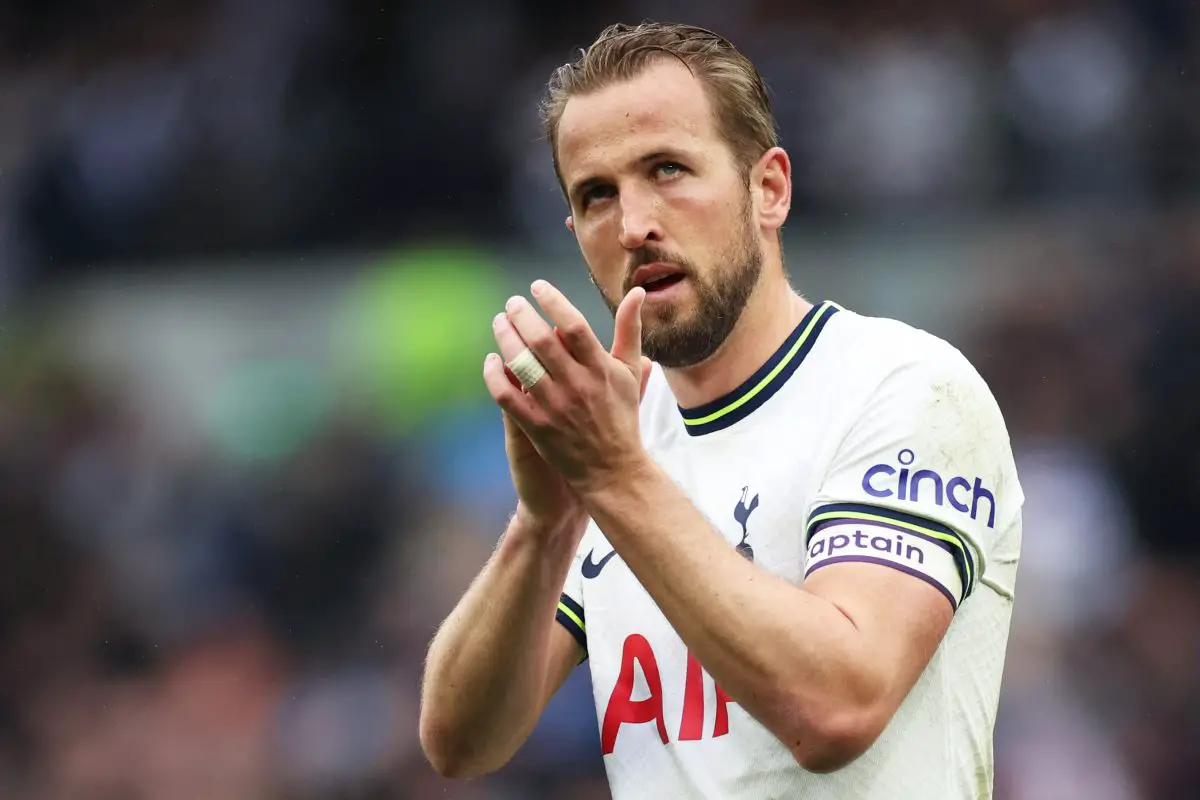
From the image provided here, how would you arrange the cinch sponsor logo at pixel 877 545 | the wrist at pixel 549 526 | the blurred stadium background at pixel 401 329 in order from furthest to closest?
1. the blurred stadium background at pixel 401 329
2. the wrist at pixel 549 526
3. the cinch sponsor logo at pixel 877 545

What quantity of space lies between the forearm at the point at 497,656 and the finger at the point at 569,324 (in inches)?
A: 19.5

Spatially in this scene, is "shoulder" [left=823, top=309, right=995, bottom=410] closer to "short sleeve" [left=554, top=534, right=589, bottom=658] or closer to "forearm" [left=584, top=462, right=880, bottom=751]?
"forearm" [left=584, top=462, right=880, bottom=751]

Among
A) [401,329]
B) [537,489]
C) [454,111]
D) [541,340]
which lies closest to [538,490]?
[537,489]

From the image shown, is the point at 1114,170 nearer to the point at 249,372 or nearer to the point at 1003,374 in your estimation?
the point at 1003,374

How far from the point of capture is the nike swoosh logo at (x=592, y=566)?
2762 millimetres

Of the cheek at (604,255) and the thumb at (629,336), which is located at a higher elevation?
the cheek at (604,255)

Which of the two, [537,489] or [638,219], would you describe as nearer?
[537,489]

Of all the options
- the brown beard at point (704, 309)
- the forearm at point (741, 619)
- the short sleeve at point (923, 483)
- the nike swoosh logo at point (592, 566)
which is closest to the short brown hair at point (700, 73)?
the brown beard at point (704, 309)

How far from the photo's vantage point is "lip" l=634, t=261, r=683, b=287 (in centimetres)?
260

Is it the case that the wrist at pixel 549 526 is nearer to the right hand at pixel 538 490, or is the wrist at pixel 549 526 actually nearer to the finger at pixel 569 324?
the right hand at pixel 538 490

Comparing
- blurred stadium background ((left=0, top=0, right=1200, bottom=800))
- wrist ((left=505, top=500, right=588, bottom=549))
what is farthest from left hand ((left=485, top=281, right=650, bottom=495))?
blurred stadium background ((left=0, top=0, right=1200, bottom=800))

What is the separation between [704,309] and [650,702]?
714 millimetres

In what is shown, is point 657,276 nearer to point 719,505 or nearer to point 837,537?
point 719,505

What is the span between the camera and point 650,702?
8.39 feet
